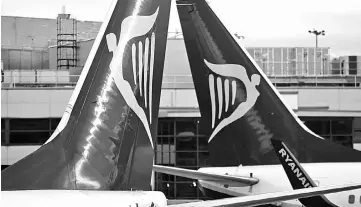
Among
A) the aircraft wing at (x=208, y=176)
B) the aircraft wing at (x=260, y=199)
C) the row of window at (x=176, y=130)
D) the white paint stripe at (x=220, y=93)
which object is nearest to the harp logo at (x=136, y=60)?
the aircraft wing at (x=260, y=199)

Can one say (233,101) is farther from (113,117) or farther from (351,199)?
(113,117)

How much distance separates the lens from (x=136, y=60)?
1095 cm

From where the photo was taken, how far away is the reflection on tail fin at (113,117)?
8.96 metres

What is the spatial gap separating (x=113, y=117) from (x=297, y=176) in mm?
5772

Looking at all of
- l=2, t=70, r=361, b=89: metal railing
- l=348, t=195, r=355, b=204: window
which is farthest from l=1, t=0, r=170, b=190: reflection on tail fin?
l=2, t=70, r=361, b=89: metal railing

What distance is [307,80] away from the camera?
40.1 meters

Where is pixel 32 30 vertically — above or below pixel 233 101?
above

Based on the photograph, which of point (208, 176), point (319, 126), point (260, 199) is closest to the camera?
point (260, 199)

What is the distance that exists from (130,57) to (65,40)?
3697 centimetres

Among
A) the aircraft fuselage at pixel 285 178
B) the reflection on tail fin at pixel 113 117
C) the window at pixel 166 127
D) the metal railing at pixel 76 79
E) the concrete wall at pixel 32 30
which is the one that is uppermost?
the concrete wall at pixel 32 30

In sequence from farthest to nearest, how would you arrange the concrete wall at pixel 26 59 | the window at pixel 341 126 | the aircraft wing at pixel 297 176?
the concrete wall at pixel 26 59
the window at pixel 341 126
the aircraft wing at pixel 297 176

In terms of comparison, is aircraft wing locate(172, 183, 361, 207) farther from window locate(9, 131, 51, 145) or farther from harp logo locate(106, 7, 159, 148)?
window locate(9, 131, 51, 145)

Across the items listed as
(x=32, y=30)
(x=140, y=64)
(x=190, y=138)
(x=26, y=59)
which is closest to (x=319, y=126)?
(x=190, y=138)

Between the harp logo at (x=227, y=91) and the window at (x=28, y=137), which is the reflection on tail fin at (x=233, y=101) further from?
the window at (x=28, y=137)
